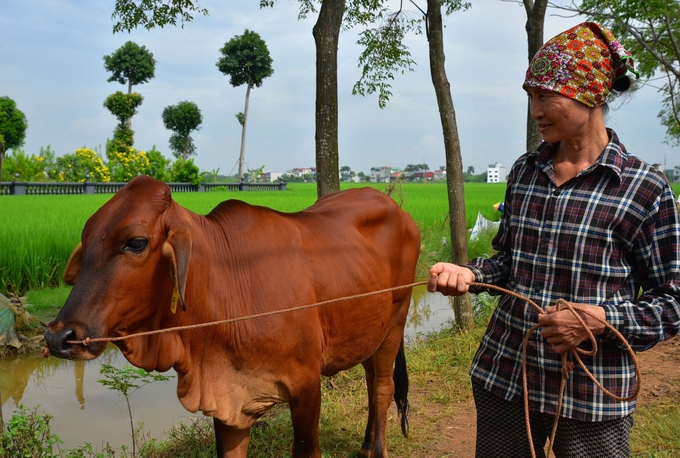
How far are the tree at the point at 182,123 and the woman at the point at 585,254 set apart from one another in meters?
45.4

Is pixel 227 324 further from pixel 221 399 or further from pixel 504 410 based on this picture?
pixel 504 410

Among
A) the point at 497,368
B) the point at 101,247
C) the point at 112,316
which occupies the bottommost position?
the point at 497,368

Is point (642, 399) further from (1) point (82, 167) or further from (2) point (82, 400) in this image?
(1) point (82, 167)

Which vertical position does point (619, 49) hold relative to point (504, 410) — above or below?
above

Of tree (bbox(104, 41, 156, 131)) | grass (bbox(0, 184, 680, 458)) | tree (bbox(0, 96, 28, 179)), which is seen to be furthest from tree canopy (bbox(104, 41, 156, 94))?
grass (bbox(0, 184, 680, 458))

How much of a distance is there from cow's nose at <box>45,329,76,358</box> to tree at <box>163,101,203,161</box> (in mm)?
45128

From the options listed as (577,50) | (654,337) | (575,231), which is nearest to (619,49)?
(577,50)

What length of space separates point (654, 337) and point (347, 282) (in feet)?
4.90

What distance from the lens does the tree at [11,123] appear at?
28.9m

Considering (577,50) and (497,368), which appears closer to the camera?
(577,50)

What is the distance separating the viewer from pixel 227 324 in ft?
7.79

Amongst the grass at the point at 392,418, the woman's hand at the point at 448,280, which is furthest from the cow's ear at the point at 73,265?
the grass at the point at 392,418

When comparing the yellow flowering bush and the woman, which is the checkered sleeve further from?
the yellow flowering bush

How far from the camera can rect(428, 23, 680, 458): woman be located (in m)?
1.72
